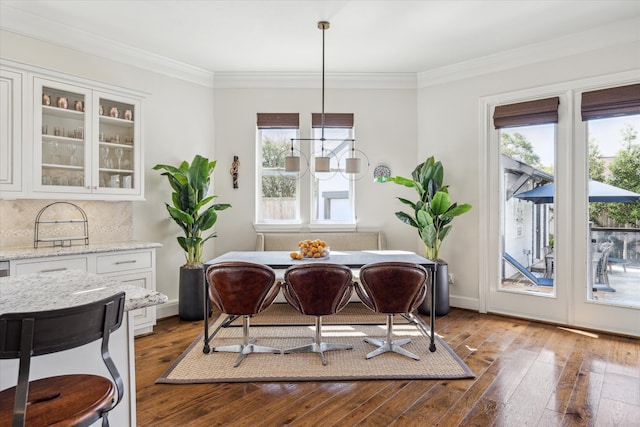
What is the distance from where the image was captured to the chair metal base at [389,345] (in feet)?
10.1

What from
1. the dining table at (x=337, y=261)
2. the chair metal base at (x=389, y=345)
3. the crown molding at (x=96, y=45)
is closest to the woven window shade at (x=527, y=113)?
the dining table at (x=337, y=261)

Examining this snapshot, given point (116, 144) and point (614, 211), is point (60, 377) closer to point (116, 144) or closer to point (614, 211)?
point (116, 144)

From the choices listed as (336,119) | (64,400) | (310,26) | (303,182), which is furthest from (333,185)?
(64,400)

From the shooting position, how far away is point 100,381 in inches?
50.5

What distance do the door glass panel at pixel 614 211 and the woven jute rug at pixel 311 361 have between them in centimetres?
185

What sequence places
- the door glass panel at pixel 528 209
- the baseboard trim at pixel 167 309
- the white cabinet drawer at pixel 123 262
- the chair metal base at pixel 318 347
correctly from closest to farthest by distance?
the chair metal base at pixel 318 347, the white cabinet drawer at pixel 123 262, the door glass panel at pixel 528 209, the baseboard trim at pixel 167 309

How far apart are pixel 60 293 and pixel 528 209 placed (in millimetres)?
4334

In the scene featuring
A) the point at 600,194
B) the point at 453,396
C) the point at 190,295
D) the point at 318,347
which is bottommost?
the point at 453,396

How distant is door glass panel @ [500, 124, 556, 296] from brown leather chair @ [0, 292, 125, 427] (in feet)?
13.8

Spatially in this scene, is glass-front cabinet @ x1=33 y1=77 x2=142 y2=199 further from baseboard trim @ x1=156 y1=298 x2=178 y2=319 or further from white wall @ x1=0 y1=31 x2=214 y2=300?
baseboard trim @ x1=156 y1=298 x2=178 y2=319

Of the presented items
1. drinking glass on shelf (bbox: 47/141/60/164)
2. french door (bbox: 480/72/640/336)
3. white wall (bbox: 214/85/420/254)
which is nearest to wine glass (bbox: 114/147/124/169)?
drinking glass on shelf (bbox: 47/141/60/164)

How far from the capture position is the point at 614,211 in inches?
145

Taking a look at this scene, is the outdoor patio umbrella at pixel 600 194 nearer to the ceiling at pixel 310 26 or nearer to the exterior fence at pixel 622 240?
the exterior fence at pixel 622 240

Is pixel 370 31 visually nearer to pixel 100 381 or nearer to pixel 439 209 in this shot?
pixel 439 209
